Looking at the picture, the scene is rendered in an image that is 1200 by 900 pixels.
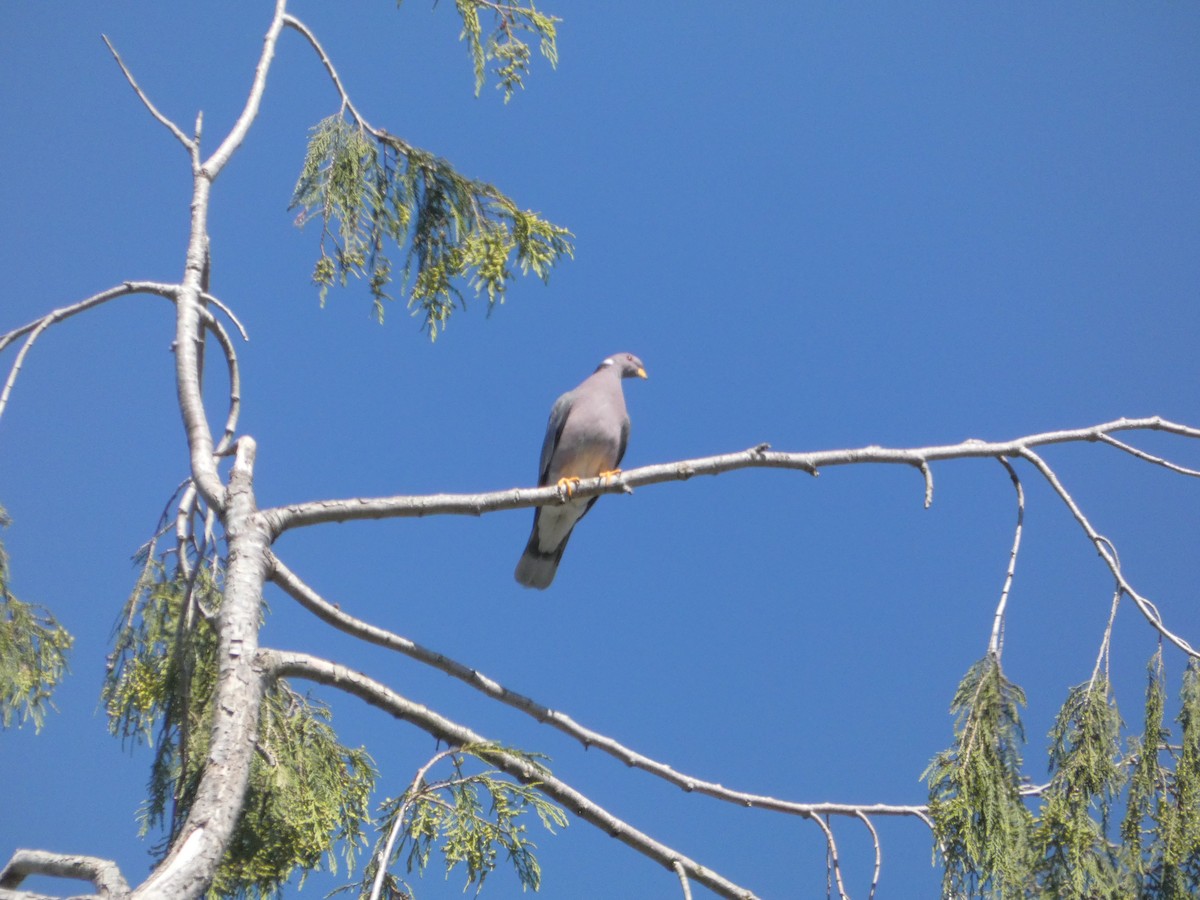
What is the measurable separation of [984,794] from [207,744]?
2070 mm

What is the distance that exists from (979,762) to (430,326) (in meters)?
2.63

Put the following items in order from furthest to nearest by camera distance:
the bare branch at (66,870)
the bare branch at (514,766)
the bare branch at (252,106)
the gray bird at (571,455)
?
the gray bird at (571,455), the bare branch at (252,106), the bare branch at (514,766), the bare branch at (66,870)

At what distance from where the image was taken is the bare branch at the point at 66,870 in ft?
8.04

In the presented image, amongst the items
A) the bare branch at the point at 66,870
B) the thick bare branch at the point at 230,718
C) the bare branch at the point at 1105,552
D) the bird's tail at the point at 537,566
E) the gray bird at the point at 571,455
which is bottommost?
the bare branch at the point at 66,870

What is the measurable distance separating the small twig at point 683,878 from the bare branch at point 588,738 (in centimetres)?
29

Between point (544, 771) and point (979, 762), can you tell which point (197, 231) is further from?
point (979, 762)

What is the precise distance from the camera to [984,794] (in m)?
2.83

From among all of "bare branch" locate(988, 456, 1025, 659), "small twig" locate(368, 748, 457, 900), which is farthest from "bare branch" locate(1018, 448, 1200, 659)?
"small twig" locate(368, 748, 457, 900)

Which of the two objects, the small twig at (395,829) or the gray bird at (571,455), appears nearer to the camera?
the small twig at (395,829)

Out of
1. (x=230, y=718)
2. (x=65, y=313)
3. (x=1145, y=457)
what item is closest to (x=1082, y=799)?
(x=1145, y=457)

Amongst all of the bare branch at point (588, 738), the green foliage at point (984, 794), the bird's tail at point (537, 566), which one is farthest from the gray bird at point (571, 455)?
the green foliage at point (984, 794)

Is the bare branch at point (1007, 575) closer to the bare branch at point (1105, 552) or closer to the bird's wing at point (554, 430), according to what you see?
the bare branch at point (1105, 552)

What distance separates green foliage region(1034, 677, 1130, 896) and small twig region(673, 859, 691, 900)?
3.12 feet

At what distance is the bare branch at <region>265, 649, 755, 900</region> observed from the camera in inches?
125
